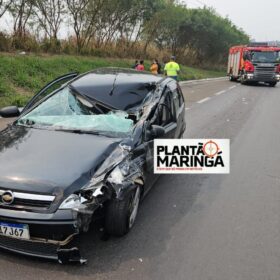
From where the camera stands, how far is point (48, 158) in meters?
3.58

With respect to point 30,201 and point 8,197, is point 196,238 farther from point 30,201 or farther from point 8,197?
point 8,197

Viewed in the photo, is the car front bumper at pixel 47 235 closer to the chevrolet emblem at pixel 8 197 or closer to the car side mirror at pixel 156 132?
the chevrolet emblem at pixel 8 197

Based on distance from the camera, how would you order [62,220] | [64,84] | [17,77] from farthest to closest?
[17,77] → [64,84] → [62,220]

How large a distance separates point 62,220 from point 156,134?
1.77 meters

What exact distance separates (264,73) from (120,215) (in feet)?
81.7

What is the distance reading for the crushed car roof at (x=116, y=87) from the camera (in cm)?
496

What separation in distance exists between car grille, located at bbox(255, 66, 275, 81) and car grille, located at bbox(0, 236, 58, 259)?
25.4 meters

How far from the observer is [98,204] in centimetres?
333

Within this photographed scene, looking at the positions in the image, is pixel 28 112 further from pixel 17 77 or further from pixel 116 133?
pixel 17 77

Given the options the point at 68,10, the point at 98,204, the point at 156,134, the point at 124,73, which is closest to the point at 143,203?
the point at 156,134

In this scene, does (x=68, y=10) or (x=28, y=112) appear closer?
(x=28, y=112)

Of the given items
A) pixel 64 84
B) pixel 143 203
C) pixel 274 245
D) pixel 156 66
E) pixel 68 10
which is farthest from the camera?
pixel 68 10

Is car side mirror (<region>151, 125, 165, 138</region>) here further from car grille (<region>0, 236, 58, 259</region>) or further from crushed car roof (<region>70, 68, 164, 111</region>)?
car grille (<region>0, 236, 58, 259</region>)

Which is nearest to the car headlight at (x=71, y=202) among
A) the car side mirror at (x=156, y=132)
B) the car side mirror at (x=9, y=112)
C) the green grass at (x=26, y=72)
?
the car side mirror at (x=156, y=132)
